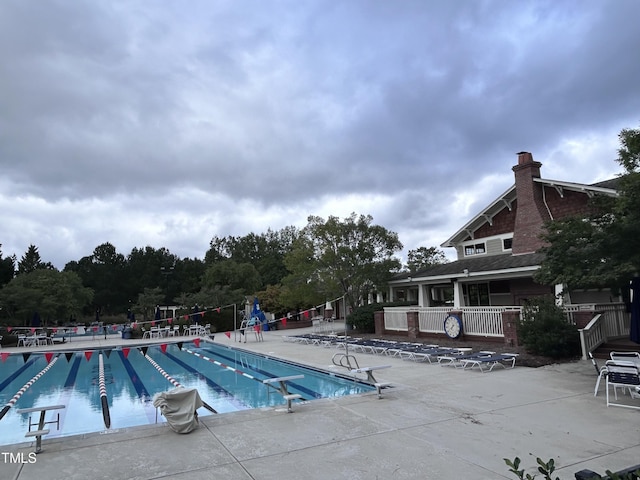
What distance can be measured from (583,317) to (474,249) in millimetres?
11977

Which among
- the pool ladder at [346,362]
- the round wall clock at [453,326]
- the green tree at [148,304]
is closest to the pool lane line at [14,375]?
the pool ladder at [346,362]

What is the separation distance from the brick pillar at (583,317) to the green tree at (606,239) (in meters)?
4.69

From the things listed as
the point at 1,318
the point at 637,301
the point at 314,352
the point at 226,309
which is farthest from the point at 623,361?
the point at 1,318

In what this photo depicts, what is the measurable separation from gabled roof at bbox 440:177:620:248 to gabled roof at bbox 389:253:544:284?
1473 millimetres

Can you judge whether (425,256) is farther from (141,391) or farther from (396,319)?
(141,391)

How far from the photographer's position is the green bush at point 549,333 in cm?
1295

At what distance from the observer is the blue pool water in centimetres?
1025

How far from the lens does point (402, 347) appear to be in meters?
16.4

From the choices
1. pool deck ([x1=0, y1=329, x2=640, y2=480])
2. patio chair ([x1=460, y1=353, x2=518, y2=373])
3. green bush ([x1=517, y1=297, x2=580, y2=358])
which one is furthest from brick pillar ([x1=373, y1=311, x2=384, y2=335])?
pool deck ([x1=0, y1=329, x2=640, y2=480])

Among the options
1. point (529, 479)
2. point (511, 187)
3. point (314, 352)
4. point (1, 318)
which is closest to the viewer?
point (529, 479)

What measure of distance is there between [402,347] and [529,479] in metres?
14.3

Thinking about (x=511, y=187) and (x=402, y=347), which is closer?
(x=402, y=347)

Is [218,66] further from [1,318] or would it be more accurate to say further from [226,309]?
[1,318]

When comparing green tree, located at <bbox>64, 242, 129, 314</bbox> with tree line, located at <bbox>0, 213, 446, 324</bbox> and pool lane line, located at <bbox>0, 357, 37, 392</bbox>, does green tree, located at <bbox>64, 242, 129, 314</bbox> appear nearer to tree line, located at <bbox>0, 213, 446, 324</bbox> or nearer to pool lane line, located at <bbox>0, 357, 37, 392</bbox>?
tree line, located at <bbox>0, 213, 446, 324</bbox>
